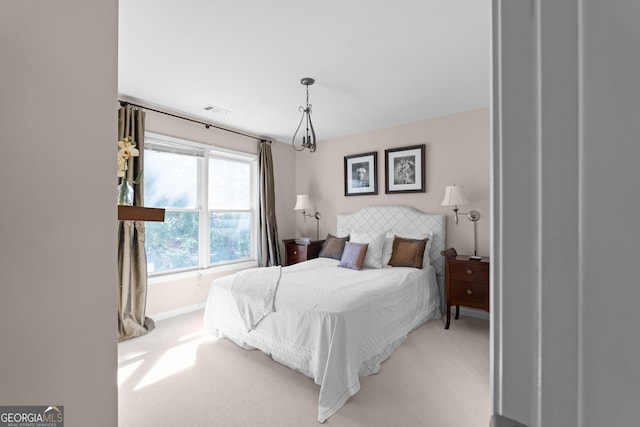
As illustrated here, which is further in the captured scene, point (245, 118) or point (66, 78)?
point (245, 118)

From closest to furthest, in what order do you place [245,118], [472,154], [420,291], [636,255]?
[636,255]
[420,291]
[472,154]
[245,118]

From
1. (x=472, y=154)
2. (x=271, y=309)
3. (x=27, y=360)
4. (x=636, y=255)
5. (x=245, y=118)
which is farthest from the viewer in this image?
(x=245, y=118)

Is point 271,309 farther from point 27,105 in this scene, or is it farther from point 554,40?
point 554,40

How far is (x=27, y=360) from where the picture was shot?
22.6 inches

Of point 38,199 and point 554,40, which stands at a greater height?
point 554,40

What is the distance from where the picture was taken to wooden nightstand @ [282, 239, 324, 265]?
436 cm

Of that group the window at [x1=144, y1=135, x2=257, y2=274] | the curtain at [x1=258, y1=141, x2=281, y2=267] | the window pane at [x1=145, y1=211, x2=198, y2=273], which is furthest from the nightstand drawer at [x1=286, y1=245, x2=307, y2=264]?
the window pane at [x1=145, y1=211, x2=198, y2=273]

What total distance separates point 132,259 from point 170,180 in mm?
1082

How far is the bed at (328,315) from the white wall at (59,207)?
1445mm

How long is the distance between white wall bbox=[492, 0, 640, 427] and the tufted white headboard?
12.1ft

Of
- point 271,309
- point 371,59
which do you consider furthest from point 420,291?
point 371,59

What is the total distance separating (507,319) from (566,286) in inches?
2.6

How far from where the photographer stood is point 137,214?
79cm

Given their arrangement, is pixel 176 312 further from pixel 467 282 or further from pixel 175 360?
pixel 467 282
